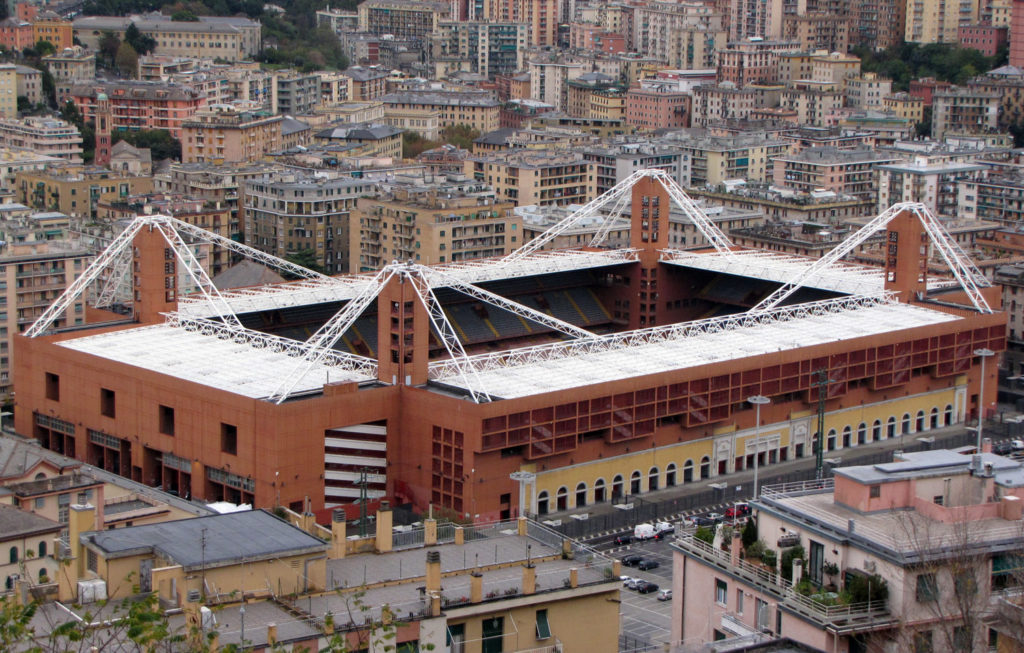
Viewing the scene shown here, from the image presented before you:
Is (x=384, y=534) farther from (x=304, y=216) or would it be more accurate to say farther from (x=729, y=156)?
(x=729, y=156)

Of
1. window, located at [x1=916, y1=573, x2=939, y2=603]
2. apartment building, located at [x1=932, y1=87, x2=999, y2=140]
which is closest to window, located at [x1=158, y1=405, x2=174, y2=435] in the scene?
window, located at [x1=916, y1=573, x2=939, y2=603]

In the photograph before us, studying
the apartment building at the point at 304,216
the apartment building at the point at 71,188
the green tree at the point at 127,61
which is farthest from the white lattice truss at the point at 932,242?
the green tree at the point at 127,61

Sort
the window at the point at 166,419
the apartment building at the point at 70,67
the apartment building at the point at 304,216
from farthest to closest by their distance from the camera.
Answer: the apartment building at the point at 70,67, the apartment building at the point at 304,216, the window at the point at 166,419

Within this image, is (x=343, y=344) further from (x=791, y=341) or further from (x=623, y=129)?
(x=623, y=129)

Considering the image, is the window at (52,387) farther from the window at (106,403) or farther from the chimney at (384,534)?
the chimney at (384,534)

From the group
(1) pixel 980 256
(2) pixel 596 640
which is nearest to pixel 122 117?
(1) pixel 980 256

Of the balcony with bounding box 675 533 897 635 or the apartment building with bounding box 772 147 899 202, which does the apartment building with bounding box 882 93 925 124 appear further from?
the balcony with bounding box 675 533 897 635
